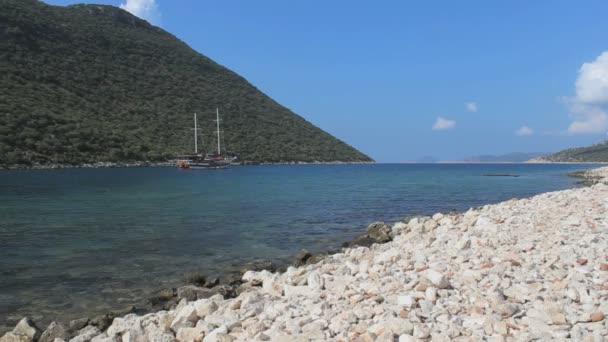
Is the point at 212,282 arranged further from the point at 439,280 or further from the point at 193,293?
the point at 439,280

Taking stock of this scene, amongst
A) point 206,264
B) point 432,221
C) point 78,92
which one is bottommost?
point 206,264

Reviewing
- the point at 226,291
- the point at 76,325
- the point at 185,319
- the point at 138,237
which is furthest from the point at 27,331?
the point at 138,237

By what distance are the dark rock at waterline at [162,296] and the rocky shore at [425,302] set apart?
41cm

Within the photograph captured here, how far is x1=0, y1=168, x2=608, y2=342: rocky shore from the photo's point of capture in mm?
5285

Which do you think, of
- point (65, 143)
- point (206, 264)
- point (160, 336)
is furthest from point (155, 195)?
point (65, 143)

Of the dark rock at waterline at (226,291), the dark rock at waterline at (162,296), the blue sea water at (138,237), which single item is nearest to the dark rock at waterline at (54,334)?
the blue sea water at (138,237)

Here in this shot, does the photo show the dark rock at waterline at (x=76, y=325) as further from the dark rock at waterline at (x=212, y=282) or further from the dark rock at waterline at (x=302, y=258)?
the dark rock at waterline at (x=302, y=258)

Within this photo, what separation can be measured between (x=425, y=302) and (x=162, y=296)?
640cm

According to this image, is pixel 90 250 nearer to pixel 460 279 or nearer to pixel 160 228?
pixel 160 228

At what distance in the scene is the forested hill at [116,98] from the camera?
7981 cm

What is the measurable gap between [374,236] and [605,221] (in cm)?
711

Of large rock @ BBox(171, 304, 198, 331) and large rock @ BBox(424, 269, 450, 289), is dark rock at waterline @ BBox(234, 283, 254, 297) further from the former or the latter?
large rock @ BBox(424, 269, 450, 289)

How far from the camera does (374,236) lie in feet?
52.6

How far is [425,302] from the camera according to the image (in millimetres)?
5930
